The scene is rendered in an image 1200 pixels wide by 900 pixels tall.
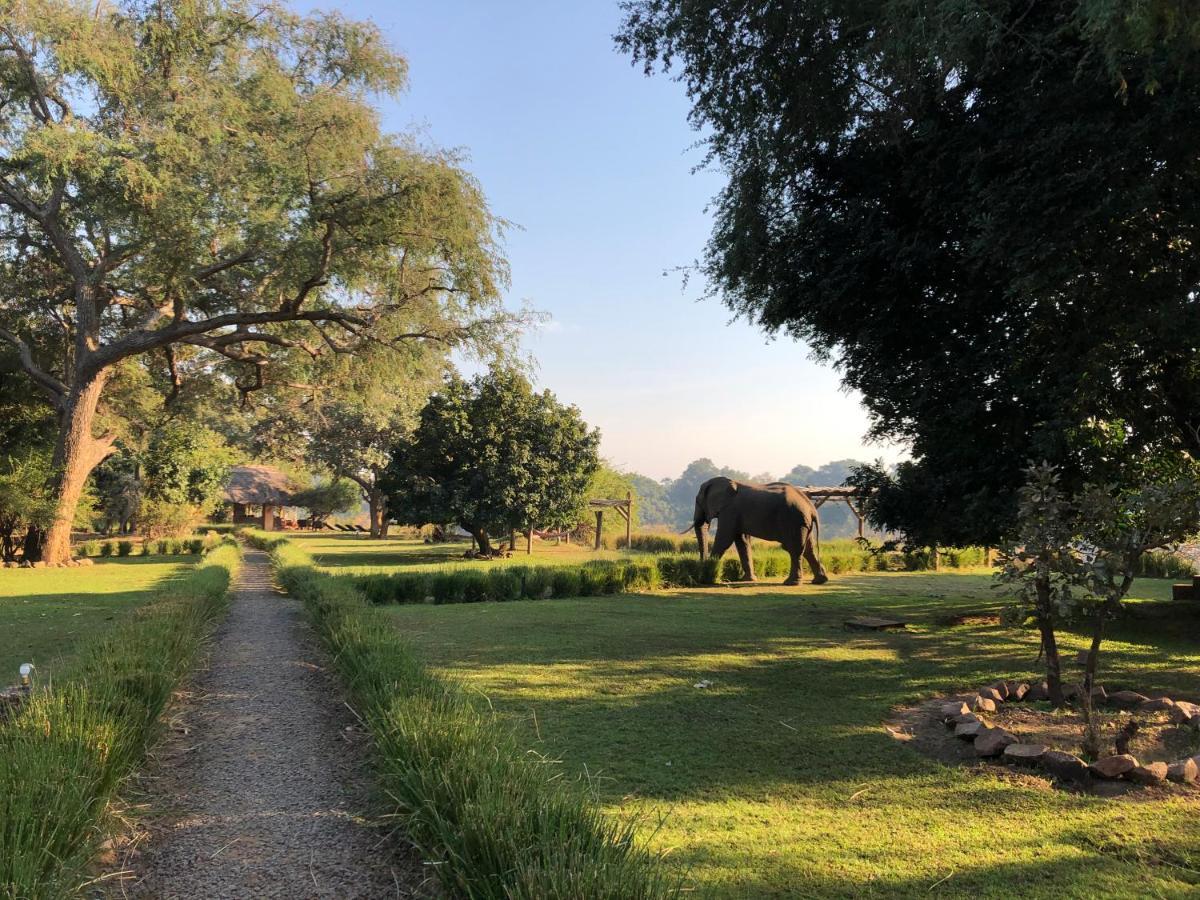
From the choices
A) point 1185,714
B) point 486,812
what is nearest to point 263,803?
point 486,812

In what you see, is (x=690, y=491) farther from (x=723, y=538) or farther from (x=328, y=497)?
(x=723, y=538)

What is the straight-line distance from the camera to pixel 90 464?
1928 cm

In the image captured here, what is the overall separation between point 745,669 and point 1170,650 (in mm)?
5334

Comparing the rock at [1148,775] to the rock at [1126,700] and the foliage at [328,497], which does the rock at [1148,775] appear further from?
the foliage at [328,497]

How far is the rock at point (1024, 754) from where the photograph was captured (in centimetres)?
418

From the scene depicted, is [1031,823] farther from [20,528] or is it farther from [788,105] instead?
[20,528]

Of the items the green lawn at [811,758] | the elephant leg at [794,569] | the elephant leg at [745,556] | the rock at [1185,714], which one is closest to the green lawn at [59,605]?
the green lawn at [811,758]

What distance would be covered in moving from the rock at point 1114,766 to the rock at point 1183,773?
0.18 metres

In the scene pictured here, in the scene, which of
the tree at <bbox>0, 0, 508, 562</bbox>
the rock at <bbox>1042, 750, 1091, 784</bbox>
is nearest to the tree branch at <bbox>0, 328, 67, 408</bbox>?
the tree at <bbox>0, 0, 508, 562</bbox>

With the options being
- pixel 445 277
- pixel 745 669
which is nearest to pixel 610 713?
pixel 745 669

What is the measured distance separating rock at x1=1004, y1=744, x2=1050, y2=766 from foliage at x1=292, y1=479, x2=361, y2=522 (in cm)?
4649

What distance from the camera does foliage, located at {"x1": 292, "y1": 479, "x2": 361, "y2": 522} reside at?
47.0 m

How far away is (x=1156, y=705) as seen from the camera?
206 inches

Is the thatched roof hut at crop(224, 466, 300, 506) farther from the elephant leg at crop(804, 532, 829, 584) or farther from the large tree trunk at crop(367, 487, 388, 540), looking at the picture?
the elephant leg at crop(804, 532, 829, 584)
